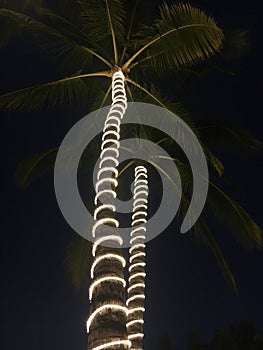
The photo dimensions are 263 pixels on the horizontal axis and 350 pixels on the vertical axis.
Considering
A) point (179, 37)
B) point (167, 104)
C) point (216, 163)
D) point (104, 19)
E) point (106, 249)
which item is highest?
point (104, 19)

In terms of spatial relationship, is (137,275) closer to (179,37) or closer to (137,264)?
(137,264)

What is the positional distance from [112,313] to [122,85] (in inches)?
167

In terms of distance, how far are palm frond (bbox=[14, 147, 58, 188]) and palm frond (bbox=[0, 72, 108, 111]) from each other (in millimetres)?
1606

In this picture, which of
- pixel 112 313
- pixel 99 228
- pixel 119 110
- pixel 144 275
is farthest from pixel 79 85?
pixel 112 313

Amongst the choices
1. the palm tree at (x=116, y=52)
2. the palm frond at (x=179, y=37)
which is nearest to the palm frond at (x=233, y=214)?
Answer: the palm tree at (x=116, y=52)

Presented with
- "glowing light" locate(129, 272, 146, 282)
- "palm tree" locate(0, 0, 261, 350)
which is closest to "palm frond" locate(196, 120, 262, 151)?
"palm tree" locate(0, 0, 261, 350)

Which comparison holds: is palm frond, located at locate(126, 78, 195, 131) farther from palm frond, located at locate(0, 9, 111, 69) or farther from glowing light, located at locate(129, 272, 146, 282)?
glowing light, located at locate(129, 272, 146, 282)

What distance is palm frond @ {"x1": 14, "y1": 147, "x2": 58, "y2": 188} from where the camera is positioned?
40.6 feet

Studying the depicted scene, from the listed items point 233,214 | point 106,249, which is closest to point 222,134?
point 233,214

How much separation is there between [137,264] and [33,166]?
308cm

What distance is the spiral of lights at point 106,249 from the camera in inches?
275

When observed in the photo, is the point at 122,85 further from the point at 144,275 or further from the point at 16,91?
the point at 144,275

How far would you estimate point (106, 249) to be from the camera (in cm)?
752

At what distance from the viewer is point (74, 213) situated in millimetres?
13938
